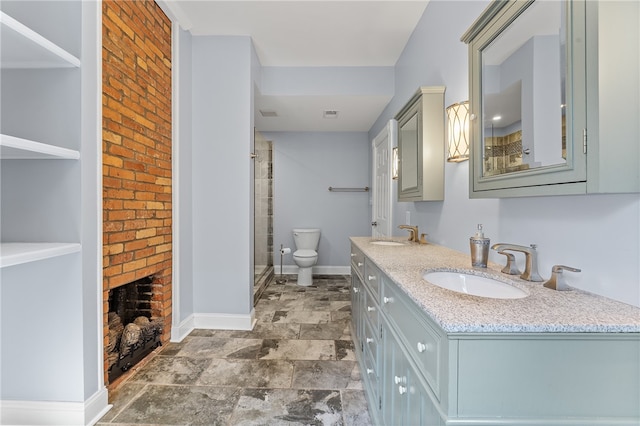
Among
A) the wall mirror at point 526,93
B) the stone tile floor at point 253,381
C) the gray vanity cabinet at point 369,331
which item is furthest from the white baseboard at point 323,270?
the wall mirror at point 526,93

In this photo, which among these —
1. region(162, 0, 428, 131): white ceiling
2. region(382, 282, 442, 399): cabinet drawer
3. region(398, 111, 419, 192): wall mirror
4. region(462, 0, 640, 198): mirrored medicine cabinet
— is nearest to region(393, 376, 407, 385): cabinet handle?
region(382, 282, 442, 399): cabinet drawer

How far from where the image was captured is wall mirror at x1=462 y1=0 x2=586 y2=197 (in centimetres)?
76

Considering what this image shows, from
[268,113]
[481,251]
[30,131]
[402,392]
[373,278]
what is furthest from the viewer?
[268,113]

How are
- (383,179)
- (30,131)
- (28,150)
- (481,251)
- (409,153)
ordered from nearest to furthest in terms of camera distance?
(28,150) → (481,251) → (30,131) → (409,153) → (383,179)

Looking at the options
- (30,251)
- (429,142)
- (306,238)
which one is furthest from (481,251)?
(306,238)

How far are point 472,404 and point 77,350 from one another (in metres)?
1.75

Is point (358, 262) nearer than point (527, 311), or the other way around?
point (527, 311)

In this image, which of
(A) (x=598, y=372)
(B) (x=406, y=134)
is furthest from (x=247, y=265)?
(A) (x=598, y=372)

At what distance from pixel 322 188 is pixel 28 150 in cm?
364

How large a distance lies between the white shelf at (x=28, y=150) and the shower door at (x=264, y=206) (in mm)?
2702

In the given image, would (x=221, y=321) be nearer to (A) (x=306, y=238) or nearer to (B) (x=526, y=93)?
(A) (x=306, y=238)

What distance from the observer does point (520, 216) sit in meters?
1.20

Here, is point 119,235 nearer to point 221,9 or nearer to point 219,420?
point 219,420

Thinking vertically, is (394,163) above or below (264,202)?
above
